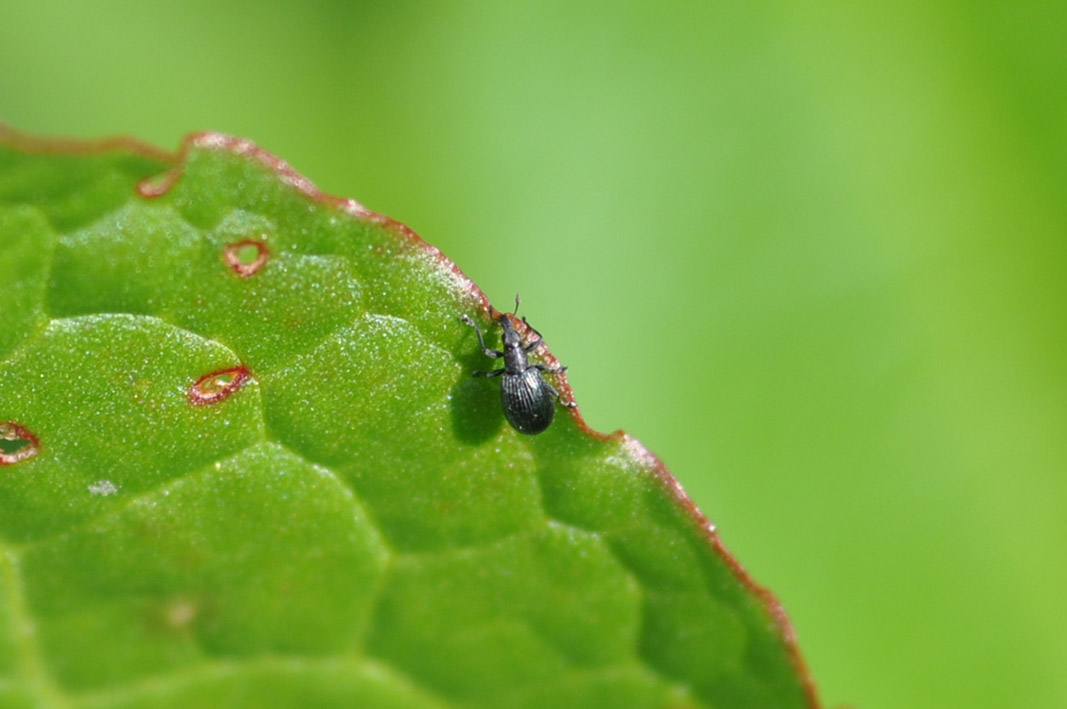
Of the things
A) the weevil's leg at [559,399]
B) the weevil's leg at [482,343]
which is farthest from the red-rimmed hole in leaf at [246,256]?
the weevil's leg at [559,399]

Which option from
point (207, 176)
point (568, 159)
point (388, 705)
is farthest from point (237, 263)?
point (568, 159)

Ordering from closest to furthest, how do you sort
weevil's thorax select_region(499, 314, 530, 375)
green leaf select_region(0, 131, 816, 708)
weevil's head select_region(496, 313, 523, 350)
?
green leaf select_region(0, 131, 816, 708)
weevil's thorax select_region(499, 314, 530, 375)
weevil's head select_region(496, 313, 523, 350)

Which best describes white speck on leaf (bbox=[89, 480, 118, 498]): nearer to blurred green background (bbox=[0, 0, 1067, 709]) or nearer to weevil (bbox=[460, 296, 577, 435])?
weevil (bbox=[460, 296, 577, 435])

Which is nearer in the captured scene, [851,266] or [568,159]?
[851,266]

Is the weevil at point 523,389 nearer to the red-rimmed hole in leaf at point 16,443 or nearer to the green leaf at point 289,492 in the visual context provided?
the green leaf at point 289,492

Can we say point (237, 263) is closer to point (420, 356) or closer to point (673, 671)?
point (420, 356)

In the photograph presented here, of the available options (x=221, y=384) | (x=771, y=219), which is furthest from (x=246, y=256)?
(x=771, y=219)

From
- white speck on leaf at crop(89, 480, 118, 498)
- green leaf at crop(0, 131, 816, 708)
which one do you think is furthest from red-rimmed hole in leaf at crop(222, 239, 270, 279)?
white speck on leaf at crop(89, 480, 118, 498)
